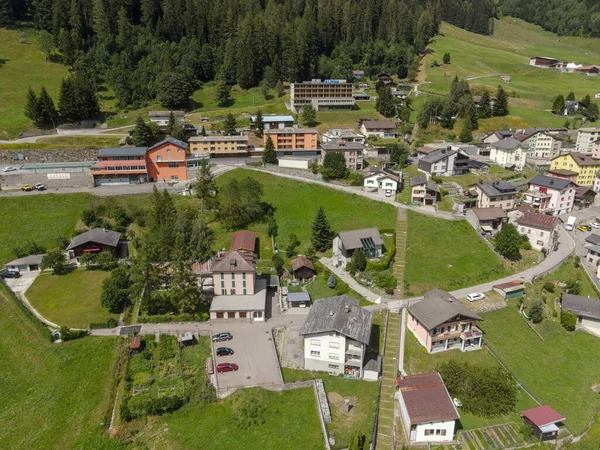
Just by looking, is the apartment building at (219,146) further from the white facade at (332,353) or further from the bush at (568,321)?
the bush at (568,321)

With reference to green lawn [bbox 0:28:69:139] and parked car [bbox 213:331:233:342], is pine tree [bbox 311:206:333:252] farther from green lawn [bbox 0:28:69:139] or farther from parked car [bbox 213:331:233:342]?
green lawn [bbox 0:28:69:139]

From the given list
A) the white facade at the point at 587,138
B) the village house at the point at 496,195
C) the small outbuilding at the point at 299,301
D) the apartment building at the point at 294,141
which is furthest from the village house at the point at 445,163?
the small outbuilding at the point at 299,301

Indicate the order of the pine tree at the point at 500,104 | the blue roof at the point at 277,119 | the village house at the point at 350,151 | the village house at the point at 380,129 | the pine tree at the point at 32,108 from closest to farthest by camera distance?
the village house at the point at 350,151 → the pine tree at the point at 32,108 → the blue roof at the point at 277,119 → the village house at the point at 380,129 → the pine tree at the point at 500,104

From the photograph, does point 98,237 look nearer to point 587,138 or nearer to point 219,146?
point 219,146

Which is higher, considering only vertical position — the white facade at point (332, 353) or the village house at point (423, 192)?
the village house at point (423, 192)

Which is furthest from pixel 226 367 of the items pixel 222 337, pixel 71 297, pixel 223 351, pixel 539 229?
pixel 539 229

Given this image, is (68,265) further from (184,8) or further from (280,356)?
(184,8)

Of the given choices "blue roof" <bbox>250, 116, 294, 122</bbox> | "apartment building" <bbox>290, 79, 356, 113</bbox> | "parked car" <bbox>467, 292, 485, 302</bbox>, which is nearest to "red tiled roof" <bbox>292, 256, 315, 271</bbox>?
"parked car" <bbox>467, 292, 485, 302</bbox>
